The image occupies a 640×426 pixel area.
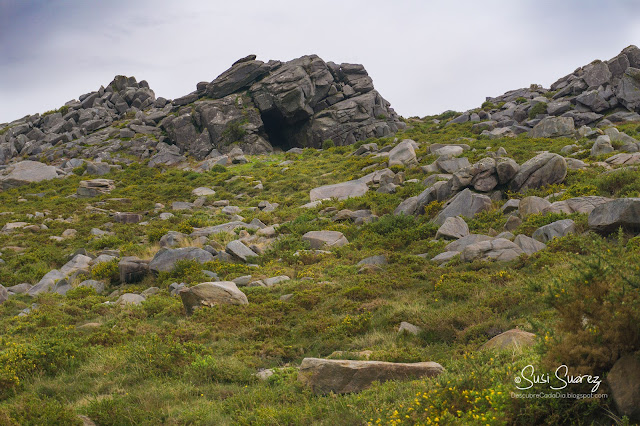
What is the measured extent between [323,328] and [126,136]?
45437 mm

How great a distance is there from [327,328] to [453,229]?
315 inches

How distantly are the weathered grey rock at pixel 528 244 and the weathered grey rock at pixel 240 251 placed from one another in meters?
9.54

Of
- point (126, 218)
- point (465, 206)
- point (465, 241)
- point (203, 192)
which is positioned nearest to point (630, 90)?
point (465, 206)

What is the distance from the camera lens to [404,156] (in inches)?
1180

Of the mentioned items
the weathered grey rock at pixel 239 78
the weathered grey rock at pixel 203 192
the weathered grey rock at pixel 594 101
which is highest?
the weathered grey rock at pixel 239 78

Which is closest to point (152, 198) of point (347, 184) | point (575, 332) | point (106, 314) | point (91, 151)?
point (347, 184)

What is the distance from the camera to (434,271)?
13.0m

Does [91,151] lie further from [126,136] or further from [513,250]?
[513,250]

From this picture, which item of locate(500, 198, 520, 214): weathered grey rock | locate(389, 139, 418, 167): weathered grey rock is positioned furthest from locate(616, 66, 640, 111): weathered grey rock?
locate(500, 198, 520, 214): weathered grey rock

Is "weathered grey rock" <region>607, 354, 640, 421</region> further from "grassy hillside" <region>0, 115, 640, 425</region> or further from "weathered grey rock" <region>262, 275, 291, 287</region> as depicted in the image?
"weathered grey rock" <region>262, 275, 291, 287</region>

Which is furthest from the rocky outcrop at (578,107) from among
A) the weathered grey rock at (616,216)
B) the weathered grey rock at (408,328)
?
the weathered grey rock at (408,328)

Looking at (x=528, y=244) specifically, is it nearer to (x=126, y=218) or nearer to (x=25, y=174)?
(x=126, y=218)

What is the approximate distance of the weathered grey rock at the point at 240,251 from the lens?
17047 mm

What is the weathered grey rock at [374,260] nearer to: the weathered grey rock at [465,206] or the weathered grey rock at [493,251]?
the weathered grey rock at [493,251]
